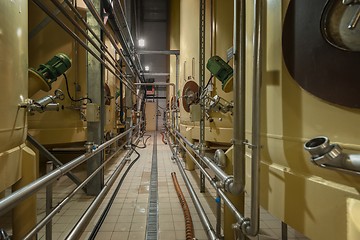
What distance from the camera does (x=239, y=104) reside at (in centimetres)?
96

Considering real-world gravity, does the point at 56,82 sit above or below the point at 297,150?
above

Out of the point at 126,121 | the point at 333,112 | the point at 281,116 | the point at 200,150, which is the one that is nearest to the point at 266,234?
the point at 200,150

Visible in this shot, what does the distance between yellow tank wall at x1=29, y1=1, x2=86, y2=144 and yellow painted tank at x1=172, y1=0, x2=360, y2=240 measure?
2.07 m

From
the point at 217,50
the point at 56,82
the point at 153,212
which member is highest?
the point at 217,50

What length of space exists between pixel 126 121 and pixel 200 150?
3470 millimetres

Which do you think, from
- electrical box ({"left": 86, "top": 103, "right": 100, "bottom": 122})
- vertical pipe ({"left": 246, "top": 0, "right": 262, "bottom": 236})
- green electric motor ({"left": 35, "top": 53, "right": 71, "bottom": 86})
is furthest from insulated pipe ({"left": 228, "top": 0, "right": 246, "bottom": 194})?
electrical box ({"left": 86, "top": 103, "right": 100, "bottom": 122})

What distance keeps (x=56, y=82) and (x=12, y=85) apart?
1.48m

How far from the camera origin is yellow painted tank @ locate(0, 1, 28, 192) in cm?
99

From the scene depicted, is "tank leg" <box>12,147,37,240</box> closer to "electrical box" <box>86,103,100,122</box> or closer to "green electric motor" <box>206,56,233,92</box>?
"electrical box" <box>86,103,100,122</box>

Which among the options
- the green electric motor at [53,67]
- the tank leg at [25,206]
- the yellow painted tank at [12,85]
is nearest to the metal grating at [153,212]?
the tank leg at [25,206]

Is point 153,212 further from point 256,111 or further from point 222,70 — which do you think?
point 256,111

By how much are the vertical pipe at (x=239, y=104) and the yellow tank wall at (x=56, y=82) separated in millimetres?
2043

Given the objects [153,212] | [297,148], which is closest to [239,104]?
[297,148]

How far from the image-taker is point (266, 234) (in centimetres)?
168
